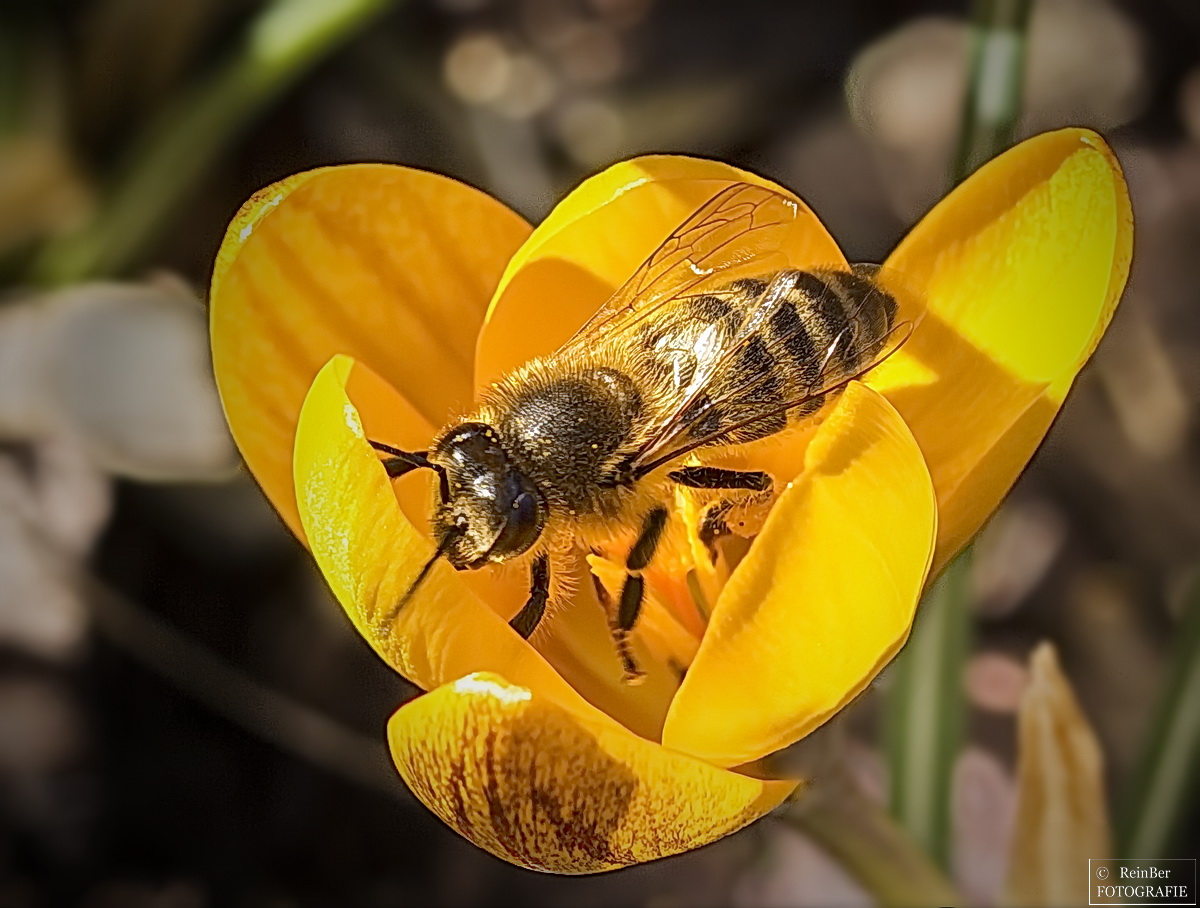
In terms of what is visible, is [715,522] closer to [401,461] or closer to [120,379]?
[401,461]

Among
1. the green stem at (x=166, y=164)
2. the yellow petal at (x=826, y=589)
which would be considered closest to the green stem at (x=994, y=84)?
the yellow petal at (x=826, y=589)

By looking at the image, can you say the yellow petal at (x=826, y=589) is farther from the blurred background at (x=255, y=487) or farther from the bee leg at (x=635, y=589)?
the blurred background at (x=255, y=487)

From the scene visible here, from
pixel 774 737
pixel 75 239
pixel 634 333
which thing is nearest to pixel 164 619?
pixel 75 239

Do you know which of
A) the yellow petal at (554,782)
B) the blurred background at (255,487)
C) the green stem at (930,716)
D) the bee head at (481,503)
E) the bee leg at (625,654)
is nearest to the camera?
the yellow petal at (554,782)

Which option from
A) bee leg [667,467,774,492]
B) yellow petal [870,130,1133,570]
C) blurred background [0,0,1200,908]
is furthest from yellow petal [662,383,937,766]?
blurred background [0,0,1200,908]

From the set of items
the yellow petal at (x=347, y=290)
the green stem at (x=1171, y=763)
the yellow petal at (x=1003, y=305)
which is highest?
the yellow petal at (x=347, y=290)

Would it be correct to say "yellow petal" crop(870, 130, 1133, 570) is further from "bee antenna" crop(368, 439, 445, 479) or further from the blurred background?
the blurred background

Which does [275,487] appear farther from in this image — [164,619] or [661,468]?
[164,619]
